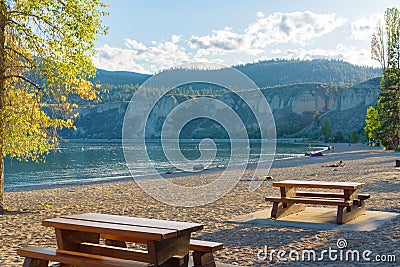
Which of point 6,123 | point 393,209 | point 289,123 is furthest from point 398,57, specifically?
point 289,123

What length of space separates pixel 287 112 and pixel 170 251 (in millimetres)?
176705

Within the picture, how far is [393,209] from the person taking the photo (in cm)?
1073

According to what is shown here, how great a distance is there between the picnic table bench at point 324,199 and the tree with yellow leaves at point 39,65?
5432mm

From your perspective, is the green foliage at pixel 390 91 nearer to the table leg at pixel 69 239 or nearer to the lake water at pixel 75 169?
the lake water at pixel 75 169

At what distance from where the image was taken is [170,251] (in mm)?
4609

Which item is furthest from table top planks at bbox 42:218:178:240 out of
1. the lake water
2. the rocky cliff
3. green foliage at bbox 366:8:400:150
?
the rocky cliff

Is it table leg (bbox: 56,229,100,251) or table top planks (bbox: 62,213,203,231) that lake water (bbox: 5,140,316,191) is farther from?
table leg (bbox: 56,229,100,251)

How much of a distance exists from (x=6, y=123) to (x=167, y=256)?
328 inches

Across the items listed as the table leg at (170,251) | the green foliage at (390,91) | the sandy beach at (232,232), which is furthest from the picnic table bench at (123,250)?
the green foliage at (390,91)

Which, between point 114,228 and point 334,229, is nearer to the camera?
point 114,228

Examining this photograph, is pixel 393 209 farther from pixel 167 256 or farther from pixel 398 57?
pixel 398 57

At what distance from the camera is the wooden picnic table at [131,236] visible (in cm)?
450

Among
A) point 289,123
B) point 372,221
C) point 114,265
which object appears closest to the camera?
point 114,265

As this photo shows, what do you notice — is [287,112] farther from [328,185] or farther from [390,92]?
[328,185]
